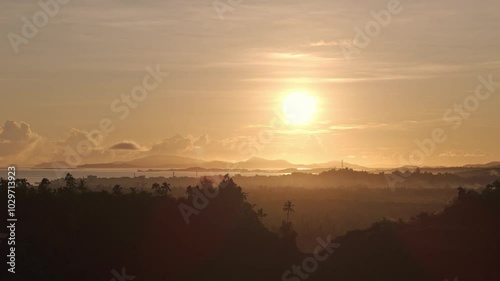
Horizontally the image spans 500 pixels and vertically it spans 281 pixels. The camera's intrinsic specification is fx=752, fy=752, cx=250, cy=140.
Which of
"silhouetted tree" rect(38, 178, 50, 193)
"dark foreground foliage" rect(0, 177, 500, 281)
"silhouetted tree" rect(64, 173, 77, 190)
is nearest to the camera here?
"dark foreground foliage" rect(0, 177, 500, 281)

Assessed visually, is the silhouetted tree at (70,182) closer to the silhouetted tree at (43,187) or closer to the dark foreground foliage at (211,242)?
the dark foreground foliage at (211,242)

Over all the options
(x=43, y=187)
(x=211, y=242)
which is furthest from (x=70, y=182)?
(x=211, y=242)

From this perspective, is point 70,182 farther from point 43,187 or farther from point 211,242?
point 211,242

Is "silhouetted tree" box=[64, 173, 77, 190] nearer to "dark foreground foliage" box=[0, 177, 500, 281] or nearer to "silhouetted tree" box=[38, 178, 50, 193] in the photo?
"dark foreground foliage" box=[0, 177, 500, 281]

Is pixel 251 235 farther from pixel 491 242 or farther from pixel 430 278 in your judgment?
pixel 491 242

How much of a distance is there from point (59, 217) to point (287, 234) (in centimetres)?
2160

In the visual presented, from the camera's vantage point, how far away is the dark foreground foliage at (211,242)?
61250 mm

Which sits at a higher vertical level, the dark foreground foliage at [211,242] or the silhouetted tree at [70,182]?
the silhouetted tree at [70,182]

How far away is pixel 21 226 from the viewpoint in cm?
6144

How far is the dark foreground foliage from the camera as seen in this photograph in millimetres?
61250

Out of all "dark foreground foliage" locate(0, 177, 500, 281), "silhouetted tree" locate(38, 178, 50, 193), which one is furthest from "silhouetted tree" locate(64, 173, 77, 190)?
"silhouetted tree" locate(38, 178, 50, 193)

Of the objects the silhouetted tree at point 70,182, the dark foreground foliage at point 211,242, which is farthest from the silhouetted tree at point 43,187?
the silhouetted tree at point 70,182

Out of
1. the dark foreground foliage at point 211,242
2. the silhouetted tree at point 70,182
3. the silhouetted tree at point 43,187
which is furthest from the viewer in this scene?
the silhouetted tree at point 70,182

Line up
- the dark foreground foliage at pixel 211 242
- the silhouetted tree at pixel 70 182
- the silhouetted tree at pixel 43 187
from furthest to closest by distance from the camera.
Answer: the silhouetted tree at pixel 70 182, the silhouetted tree at pixel 43 187, the dark foreground foliage at pixel 211 242
